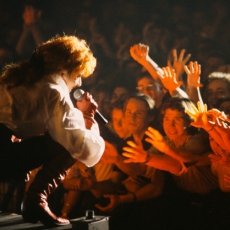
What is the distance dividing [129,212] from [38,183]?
1219 mm

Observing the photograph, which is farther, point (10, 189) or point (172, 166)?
point (10, 189)

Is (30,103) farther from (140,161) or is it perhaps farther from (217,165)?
(217,165)

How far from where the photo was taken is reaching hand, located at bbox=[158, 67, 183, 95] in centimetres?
249

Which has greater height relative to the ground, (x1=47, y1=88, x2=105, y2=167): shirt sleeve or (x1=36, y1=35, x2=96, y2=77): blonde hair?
(x1=36, y1=35, x2=96, y2=77): blonde hair

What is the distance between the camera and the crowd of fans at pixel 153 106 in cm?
234

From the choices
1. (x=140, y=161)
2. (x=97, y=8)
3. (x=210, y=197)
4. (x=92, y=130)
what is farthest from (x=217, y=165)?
(x=97, y=8)

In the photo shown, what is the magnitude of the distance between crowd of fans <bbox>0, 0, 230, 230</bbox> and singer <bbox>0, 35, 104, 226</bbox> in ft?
3.17

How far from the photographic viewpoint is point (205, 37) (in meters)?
2.50

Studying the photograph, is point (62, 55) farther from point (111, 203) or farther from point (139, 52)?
point (111, 203)

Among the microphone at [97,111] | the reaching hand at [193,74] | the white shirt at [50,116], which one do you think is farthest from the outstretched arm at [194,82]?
the white shirt at [50,116]

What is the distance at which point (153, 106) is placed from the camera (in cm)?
256

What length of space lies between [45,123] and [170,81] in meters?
1.28

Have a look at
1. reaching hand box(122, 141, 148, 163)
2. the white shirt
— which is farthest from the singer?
reaching hand box(122, 141, 148, 163)

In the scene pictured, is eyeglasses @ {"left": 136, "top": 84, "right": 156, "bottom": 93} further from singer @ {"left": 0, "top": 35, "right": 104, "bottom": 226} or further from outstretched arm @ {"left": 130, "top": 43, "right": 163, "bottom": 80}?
singer @ {"left": 0, "top": 35, "right": 104, "bottom": 226}
